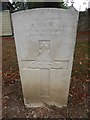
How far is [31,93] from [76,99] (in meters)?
0.99

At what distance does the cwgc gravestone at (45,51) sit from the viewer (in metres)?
2.66

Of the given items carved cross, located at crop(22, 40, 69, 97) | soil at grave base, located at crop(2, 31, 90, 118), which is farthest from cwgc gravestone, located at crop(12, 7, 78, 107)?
soil at grave base, located at crop(2, 31, 90, 118)

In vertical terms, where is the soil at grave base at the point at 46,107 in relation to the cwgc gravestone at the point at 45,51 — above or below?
below

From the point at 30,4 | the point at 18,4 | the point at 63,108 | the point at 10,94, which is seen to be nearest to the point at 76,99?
the point at 63,108

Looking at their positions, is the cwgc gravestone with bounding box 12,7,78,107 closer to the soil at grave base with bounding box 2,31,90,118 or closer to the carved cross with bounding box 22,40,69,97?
the carved cross with bounding box 22,40,69,97

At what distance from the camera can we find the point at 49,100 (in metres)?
3.48

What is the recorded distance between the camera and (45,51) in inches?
116

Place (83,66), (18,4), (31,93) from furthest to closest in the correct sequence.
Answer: (18,4)
(83,66)
(31,93)

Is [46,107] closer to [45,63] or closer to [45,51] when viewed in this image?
[45,63]

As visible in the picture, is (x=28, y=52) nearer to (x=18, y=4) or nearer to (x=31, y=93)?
(x=31, y=93)

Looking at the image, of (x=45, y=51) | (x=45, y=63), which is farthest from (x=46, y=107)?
(x=45, y=51)

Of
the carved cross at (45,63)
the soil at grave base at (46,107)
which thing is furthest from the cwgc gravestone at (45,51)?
the soil at grave base at (46,107)

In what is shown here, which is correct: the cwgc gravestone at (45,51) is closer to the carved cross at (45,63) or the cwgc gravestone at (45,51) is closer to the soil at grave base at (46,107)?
the carved cross at (45,63)

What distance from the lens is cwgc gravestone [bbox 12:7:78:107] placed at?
2.66 meters
